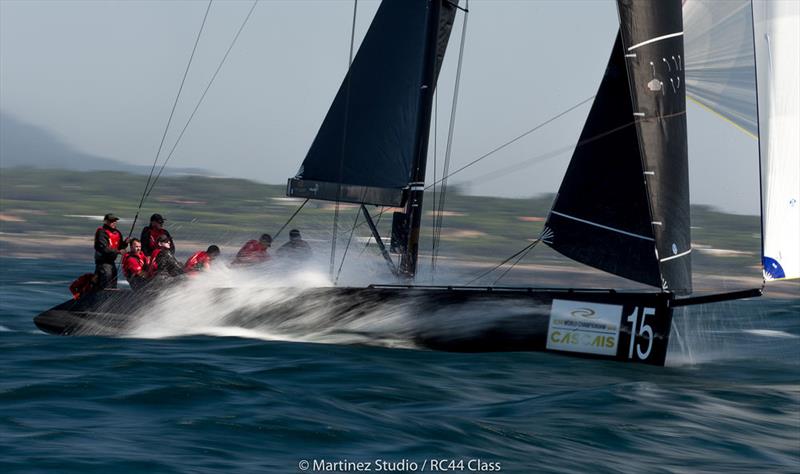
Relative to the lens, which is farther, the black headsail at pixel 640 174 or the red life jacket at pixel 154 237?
the red life jacket at pixel 154 237

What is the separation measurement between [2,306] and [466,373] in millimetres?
8189

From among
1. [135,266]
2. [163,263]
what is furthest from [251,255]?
[135,266]

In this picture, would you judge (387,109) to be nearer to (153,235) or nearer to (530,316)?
(153,235)

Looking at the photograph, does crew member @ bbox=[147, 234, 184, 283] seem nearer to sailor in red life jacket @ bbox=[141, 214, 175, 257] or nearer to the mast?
sailor in red life jacket @ bbox=[141, 214, 175, 257]

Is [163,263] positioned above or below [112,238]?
below

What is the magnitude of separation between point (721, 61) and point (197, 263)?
18.8 feet

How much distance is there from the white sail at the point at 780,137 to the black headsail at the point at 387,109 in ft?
12.7

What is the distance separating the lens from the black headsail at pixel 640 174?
37.4ft

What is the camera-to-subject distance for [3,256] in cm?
4034

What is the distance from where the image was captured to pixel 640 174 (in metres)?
11.5

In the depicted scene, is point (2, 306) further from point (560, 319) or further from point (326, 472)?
point (326, 472)

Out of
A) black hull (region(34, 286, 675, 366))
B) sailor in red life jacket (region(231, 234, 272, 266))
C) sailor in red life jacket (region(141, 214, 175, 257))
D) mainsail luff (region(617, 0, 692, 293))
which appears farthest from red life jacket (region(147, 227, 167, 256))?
mainsail luff (region(617, 0, 692, 293))

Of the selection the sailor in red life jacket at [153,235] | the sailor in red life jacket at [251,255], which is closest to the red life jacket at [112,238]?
the sailor in red life jacket at [153,235]

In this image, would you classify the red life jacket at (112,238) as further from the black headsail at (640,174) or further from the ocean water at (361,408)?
the black headsail at (640,174)
